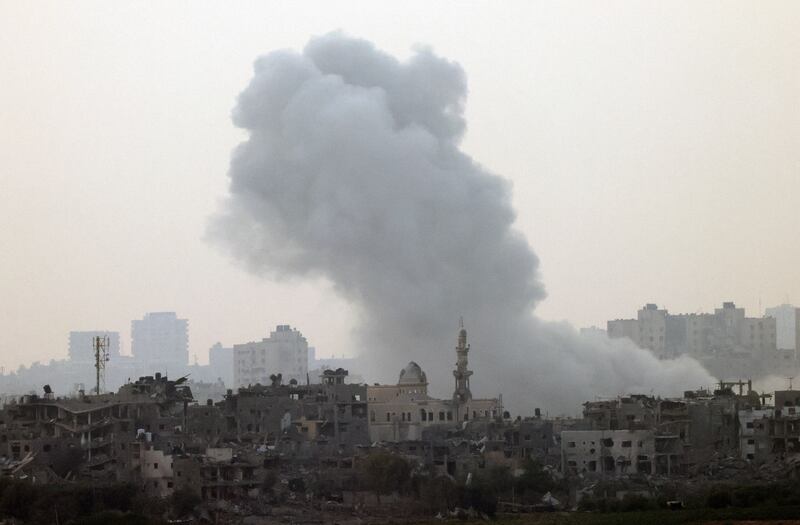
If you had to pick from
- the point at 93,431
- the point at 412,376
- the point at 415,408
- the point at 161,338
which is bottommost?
the point at 93,431

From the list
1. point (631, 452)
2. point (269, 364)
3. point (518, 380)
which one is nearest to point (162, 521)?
point (631, 452)

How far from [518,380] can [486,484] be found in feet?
81.4

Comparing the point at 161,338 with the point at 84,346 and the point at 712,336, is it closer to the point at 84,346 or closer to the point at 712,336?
the point at 84,346

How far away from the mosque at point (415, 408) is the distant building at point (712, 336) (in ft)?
119

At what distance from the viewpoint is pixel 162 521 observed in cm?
4756

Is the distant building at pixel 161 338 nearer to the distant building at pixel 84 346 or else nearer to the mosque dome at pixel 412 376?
the distant building at pixel 84 346

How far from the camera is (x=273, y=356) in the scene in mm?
124812

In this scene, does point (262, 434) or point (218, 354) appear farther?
point (218, 354)

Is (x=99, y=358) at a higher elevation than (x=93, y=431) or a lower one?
higher

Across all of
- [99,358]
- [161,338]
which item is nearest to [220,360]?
[161,338]

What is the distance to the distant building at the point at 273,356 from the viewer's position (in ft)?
405

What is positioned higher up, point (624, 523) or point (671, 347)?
point (671, 347)

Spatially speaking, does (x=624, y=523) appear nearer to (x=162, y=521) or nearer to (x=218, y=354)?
(x=162, y=521)

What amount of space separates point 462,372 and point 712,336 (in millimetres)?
45379
